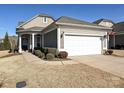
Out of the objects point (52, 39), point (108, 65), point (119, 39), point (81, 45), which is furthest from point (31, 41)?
point (119, 39)

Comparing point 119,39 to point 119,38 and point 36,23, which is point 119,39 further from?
point 36,23

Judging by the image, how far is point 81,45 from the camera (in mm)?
16453

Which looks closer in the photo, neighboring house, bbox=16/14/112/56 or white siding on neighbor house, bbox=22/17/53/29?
neighboring house, bbox=16/14/112/56

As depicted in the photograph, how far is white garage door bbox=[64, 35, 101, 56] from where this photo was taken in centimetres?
1568

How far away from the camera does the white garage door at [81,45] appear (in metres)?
15.7

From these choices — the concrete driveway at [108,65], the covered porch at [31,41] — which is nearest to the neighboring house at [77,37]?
the concrete driveway at [108,65]

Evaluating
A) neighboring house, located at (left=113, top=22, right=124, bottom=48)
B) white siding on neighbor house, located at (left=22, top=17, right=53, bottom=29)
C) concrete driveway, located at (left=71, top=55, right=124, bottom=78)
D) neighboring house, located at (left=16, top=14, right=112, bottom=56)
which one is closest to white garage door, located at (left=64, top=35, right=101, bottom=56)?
neighboring house, located at (left=16, top=14, right=112, bottom=56)

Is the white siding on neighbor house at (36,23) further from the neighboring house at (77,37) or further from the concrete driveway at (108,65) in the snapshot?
the concrete driveway at (108,65)

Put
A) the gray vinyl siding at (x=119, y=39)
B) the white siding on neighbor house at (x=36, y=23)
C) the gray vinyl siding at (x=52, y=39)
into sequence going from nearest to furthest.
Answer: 1. the gray vinyl siding at (x=52, y=39)
2. the white siding on neighbor house at (x=36, y=23)
3. the gray vinyl siding at (x=119, y=39)

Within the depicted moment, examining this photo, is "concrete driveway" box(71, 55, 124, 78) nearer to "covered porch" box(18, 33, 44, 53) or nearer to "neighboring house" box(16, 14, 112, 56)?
"neighboring house" box(16, 14, 112, 56)
